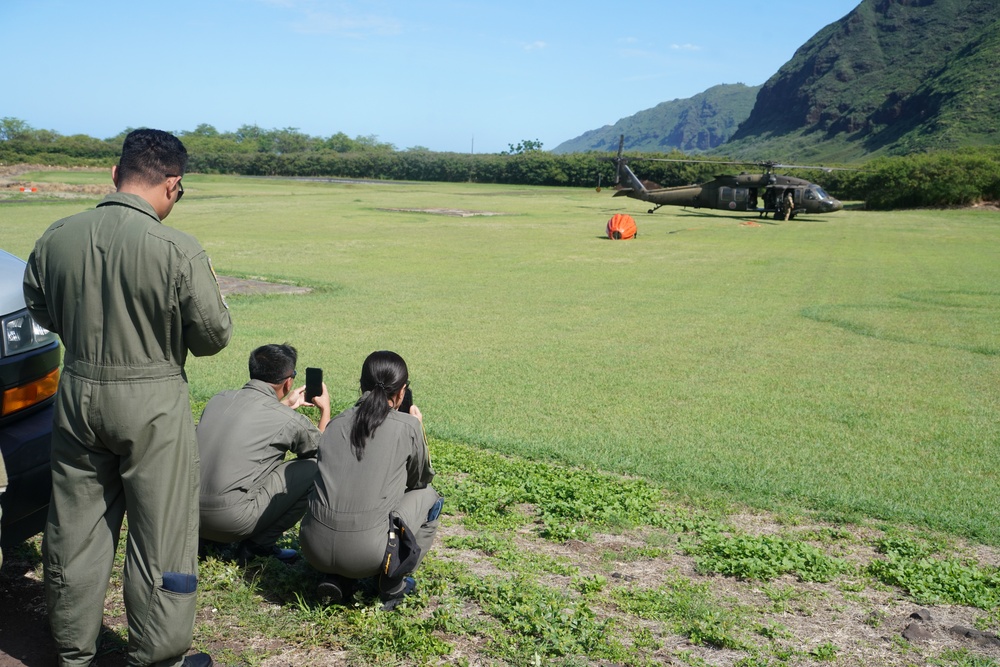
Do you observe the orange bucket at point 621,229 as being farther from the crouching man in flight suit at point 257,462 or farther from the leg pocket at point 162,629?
the leg pocket at point 162,629

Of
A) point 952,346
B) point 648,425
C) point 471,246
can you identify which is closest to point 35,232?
point 471,246

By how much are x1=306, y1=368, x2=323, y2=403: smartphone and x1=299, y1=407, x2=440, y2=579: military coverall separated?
2.94ft

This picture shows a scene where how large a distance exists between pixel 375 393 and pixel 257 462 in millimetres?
850

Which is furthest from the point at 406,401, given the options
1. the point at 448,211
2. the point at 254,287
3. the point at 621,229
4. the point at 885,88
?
→ the point at 885,88

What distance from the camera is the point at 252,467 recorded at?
153 inches

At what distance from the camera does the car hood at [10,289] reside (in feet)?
10.9

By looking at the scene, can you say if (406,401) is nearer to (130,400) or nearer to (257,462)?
(257,462)

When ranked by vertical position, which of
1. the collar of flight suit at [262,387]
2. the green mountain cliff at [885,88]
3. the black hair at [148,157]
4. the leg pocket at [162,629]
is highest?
the green mountain cliff at [885,88]

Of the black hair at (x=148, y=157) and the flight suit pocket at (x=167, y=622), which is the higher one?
the black hair at (x=148, y=157)

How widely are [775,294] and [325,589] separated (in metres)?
13.2

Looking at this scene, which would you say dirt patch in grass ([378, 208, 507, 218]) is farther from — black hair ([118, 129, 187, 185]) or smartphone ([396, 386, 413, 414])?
black hair ([118, 129, 187, 185])

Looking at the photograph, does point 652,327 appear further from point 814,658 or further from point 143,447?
point 143,447

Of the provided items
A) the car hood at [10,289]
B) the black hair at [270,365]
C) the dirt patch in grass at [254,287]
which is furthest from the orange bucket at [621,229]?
the car hood at [10,289]

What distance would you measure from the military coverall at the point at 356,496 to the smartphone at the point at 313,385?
896 mm
